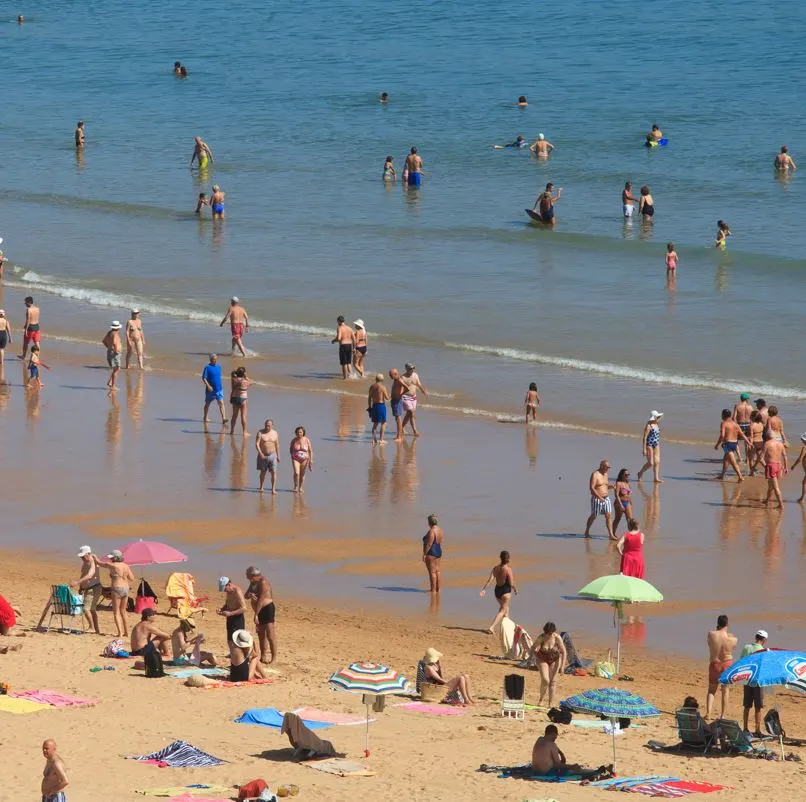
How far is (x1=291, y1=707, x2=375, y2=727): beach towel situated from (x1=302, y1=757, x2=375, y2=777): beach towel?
2.87ft

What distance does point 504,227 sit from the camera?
37.7 m

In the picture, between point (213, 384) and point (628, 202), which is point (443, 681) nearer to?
point (213, 384)

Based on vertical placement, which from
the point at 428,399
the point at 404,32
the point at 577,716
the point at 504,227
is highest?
the point at 404,32

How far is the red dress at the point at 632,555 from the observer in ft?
52.5

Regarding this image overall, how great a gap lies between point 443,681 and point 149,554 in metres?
3.72

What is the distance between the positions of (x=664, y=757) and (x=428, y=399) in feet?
40.6

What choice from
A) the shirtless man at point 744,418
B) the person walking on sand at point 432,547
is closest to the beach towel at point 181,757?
the person walking on sand at point 432,547

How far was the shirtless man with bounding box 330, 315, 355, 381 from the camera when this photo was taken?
2514cm

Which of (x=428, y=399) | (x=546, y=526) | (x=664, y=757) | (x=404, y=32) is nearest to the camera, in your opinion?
(x=664, y=757)

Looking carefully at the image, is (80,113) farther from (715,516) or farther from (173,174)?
(715,516)

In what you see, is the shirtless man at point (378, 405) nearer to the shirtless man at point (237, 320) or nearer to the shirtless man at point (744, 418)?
the shirtless man at point (744, 418)

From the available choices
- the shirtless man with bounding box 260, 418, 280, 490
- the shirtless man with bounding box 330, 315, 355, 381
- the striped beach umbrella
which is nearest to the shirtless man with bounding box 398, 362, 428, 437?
the shirtless man with bounding box 260, 418, 280, 490

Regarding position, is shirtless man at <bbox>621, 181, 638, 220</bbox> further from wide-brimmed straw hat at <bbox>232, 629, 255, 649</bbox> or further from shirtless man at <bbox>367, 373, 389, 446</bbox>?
wide-brimmed straw hat at <bbox>232, 629, 255, 649</bbox>

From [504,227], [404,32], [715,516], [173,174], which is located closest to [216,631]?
[715,516]
